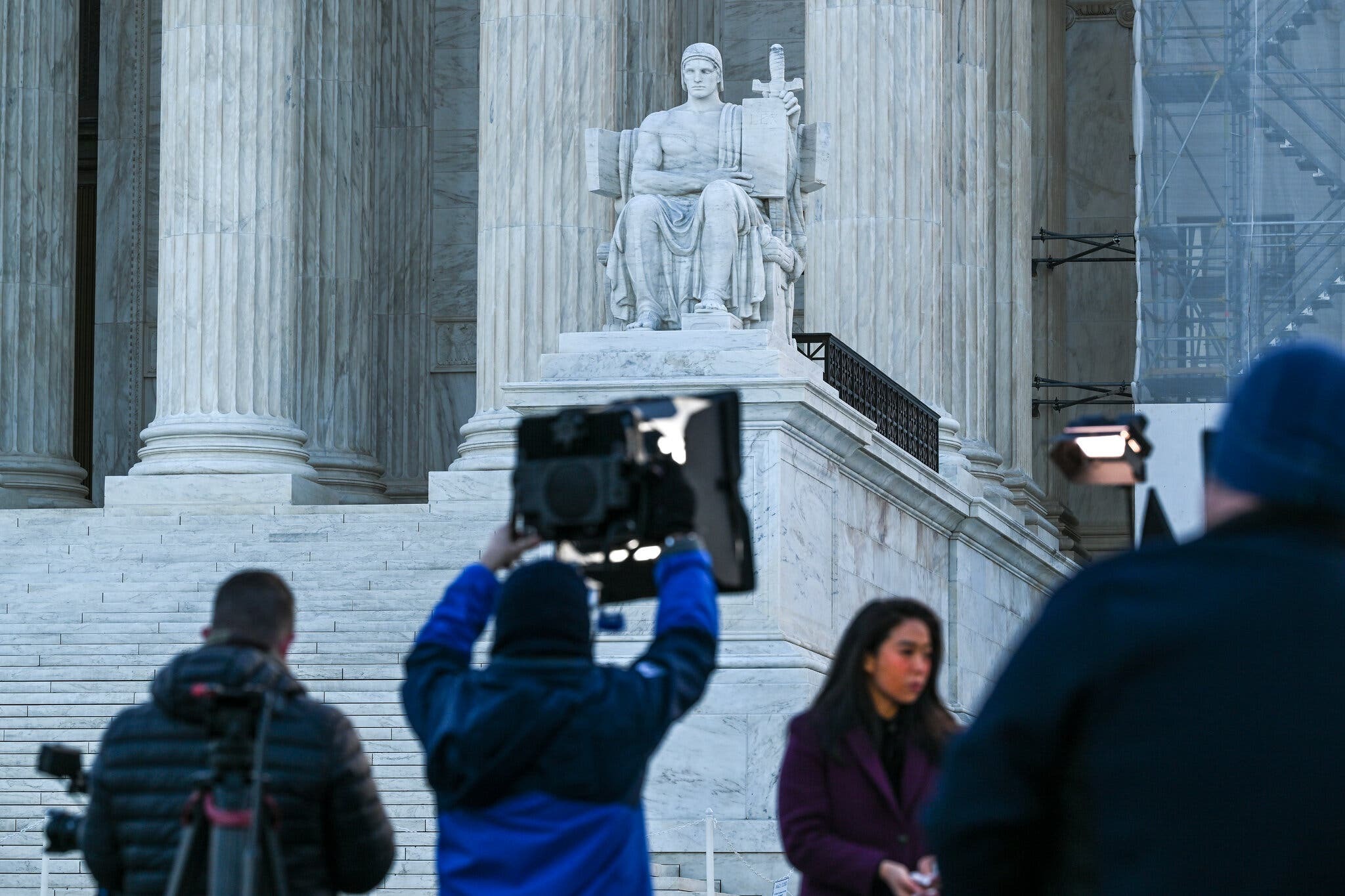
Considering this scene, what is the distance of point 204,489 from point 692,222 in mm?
6793

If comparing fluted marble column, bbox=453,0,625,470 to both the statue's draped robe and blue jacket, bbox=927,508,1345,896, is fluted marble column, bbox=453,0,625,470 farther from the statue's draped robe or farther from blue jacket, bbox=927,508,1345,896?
blue jacket, bbox=927,508,1345,896

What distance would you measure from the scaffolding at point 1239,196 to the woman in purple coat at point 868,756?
16.7 metres

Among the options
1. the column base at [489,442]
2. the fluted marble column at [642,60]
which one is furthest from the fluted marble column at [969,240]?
the column base at [489,442]

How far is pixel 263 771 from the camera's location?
218 inches

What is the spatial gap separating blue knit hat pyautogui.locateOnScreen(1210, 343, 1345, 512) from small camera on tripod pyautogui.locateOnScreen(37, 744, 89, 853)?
11.0 feet

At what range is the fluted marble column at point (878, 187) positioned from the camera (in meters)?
23.4

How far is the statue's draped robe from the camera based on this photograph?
18219mm

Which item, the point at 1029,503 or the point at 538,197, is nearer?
the point at 538,197

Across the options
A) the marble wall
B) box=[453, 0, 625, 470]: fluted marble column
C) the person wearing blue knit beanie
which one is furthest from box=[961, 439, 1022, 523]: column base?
the person wearing blue knit beanie

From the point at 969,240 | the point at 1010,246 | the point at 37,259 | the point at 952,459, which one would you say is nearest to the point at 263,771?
the point at 952,459

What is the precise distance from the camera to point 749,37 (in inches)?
1304

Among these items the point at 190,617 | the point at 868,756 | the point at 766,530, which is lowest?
the point at 190,617

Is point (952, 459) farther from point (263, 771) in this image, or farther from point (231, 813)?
point (231, 813)

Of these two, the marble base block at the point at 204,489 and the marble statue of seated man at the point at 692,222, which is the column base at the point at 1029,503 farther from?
the marble statue of seated man at the point at 692,222
